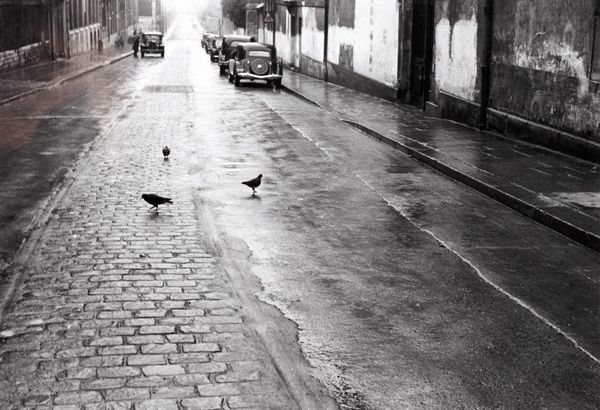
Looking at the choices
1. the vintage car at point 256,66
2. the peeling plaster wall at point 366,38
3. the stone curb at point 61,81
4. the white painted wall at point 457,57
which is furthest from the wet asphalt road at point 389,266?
the vintage car at point 256,66

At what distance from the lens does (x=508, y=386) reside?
5078mm

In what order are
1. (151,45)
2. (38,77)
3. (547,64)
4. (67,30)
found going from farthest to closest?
(151,45), (67,30), (38,77), (547,64)

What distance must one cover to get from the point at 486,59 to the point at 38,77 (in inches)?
920

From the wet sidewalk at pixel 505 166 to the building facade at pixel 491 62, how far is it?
452 mm

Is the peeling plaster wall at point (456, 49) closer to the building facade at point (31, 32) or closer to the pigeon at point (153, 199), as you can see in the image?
the pigeon at point (153, 199)

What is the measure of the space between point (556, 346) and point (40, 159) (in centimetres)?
1040

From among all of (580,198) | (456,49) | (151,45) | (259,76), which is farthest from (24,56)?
(580,198)

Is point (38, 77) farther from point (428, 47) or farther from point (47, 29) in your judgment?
point (428, 47)

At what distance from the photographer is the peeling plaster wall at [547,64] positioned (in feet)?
45.1

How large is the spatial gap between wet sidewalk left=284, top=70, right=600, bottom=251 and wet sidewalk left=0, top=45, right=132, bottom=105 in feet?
38.0

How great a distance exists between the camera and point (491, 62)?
17828 millimetres

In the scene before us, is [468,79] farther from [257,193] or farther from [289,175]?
[257,193]

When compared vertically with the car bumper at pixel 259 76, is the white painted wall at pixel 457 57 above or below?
above

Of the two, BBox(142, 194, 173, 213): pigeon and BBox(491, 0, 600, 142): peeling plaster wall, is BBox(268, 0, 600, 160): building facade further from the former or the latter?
BBox(142, 194, 173, 213): pigeon
